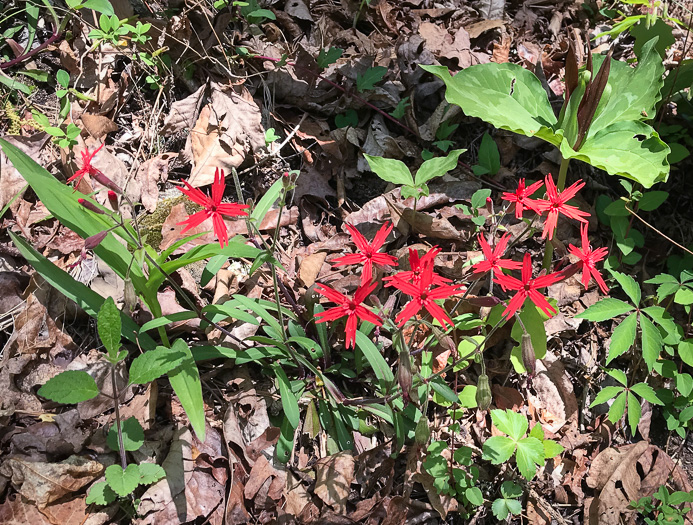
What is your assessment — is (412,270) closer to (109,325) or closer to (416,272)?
(416,272)

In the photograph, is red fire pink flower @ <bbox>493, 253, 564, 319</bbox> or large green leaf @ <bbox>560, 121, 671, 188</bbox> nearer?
red fire pink flower @ <bbox>493, 253, 564, 319</bbox>

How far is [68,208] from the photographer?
170 centimetres

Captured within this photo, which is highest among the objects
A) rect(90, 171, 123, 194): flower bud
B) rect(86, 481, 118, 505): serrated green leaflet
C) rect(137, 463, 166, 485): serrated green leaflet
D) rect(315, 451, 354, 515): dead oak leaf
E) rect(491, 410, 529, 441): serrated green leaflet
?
rect(90, 171, 123, 194): flower bud

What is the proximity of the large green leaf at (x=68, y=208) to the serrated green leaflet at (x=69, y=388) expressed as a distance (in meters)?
0.34

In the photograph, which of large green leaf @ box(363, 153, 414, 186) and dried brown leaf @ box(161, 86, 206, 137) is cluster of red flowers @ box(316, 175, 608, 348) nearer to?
large green leaf @ box(363, 153, 414, 186)

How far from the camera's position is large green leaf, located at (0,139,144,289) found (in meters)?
1.68

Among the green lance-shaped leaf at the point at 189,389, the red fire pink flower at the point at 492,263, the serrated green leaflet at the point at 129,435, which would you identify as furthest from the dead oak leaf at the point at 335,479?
the red fire pink flower at the point at 492,263

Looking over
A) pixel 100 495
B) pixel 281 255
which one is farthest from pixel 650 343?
pixel 100 495

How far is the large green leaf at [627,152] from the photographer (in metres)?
2.15

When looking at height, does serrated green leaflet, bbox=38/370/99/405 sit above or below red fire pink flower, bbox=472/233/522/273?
below

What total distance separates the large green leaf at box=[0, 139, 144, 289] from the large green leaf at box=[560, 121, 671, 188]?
1742 millimetres

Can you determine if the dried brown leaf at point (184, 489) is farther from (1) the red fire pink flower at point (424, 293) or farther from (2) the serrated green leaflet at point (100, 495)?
(1) the red fire pink flower at point (424, 293)

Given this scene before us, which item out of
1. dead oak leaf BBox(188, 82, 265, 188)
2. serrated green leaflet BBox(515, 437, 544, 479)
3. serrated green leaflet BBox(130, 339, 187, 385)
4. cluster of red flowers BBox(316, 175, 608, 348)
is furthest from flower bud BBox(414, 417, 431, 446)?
dead oak leaf BBox(188, 82, 265, 188)

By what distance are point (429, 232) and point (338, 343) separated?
68 centimetres
